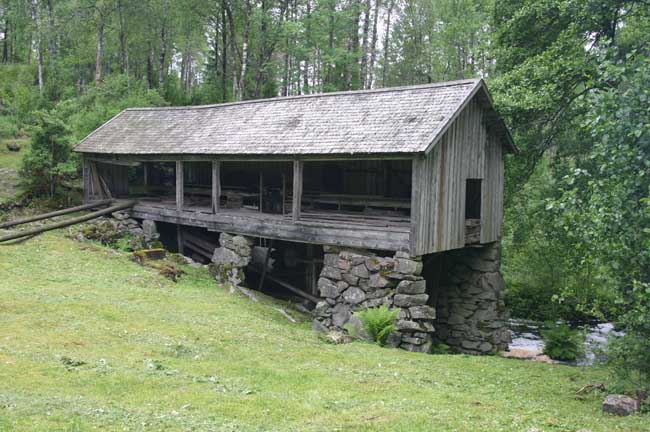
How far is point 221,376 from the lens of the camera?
32.9 ft

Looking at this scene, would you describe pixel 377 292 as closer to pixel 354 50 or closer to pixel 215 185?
pixel 215 185

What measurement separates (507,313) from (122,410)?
1494 cm

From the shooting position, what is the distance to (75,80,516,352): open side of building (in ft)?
50.9

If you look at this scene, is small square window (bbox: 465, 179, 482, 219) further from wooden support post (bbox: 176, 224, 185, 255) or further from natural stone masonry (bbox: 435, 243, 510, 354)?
wooden support post (bbox: 176, 224, 185, 255)

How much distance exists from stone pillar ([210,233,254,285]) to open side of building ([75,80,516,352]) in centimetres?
5

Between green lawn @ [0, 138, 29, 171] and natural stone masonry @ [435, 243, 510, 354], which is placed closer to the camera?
natural stone masonry @ [435, 243, 510, 354]

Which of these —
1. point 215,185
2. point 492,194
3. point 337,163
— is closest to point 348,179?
point 337,163

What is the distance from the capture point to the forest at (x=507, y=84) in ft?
30.7

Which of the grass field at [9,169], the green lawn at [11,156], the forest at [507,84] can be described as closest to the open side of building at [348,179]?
the forest at [507,84]

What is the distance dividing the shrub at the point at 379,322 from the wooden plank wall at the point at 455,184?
1911mm

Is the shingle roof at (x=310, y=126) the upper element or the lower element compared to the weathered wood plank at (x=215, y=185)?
upper

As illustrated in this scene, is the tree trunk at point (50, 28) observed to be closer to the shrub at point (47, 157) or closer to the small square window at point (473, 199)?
the shrub at point (47, 157)

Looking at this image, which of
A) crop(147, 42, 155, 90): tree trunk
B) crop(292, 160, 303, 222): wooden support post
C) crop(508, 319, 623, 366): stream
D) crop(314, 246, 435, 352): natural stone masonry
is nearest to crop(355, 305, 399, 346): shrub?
crop(314, 246, 435, 352): natural stone masonry

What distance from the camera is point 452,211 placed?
1697 centimetres
